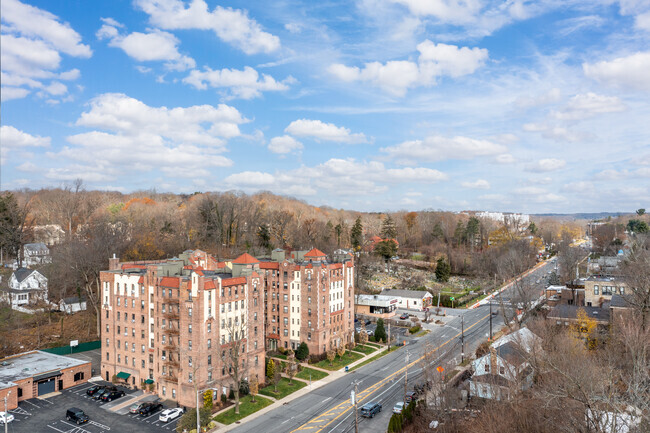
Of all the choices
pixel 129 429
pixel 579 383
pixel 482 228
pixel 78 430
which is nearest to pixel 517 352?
pixel 579 383

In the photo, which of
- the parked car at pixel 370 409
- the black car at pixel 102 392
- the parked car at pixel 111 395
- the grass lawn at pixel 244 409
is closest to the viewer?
the grass lawn at pixel 244 409

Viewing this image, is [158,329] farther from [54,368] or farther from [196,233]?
[196,233]

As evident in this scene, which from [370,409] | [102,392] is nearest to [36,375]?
[102,392]

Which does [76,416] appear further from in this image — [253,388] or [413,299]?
[413,299]

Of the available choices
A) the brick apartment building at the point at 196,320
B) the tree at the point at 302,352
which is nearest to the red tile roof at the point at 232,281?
the brick apartment building at the point at 196,320

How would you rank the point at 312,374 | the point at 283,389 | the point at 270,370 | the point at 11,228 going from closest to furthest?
the point at 283,389 → the point at 270,370 → the point at 312,374 → the point at 11,228

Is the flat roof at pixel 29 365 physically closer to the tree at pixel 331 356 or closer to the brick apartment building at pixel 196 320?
the brick apartment building at pixel 196 320
